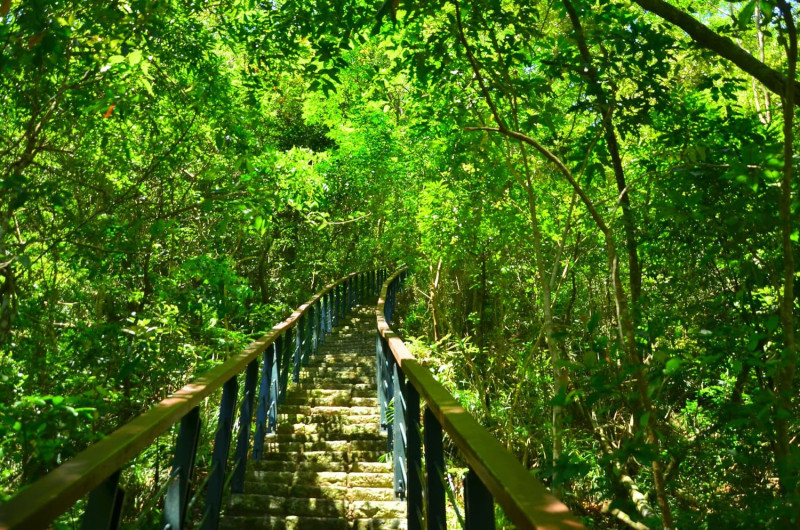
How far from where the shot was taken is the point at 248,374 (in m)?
4.36

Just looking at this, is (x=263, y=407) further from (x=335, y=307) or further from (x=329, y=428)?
(x=335, y=307)

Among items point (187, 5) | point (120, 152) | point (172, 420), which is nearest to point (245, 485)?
point (172, 420)

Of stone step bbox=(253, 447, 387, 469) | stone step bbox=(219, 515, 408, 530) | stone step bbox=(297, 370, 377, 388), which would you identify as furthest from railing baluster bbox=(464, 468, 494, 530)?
stone step bbox=(297, 370, 377, 388)

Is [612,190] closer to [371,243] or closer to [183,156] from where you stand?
[183,156]

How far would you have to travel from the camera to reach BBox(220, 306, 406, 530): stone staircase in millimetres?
3711

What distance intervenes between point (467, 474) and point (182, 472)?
4.82 feet

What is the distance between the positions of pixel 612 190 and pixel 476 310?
4.15 meters

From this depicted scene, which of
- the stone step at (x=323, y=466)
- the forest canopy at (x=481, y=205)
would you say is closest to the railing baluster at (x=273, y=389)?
the stone step at (x=323, y=466)

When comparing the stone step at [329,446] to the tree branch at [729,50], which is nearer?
the tree branch at [729,50]

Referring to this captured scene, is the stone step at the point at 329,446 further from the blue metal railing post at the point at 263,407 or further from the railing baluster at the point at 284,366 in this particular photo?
the railing baluster at the point at 284,366

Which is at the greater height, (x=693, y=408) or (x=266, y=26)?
(x=266, y=26)

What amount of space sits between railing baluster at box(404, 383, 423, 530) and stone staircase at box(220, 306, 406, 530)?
26.0 inches

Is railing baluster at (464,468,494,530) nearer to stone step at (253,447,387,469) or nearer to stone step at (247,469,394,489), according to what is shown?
stone step at (247,469,394,489)

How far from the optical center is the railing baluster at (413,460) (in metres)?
2.98
